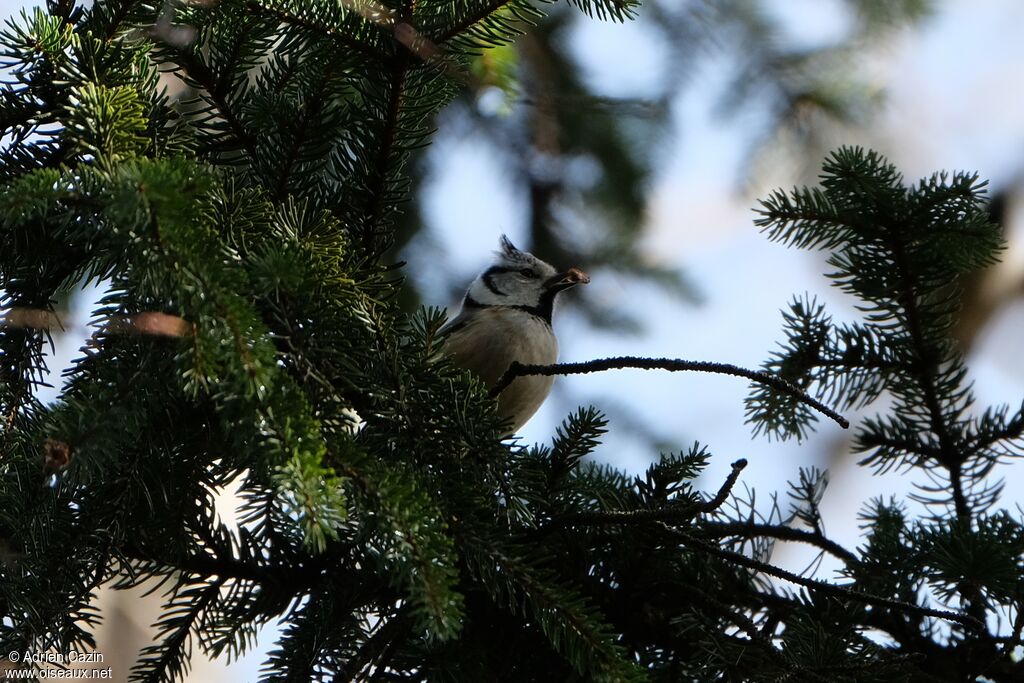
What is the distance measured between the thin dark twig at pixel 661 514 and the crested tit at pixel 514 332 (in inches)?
40.6

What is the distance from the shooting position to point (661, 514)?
181 cm

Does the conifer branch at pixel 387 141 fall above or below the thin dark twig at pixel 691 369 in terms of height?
above

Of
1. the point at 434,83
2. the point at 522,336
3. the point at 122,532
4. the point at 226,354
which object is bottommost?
the point at 122,532

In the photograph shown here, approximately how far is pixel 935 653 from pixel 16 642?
6.05ft

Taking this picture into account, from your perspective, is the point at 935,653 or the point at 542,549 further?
the point at 935,653

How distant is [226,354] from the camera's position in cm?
140

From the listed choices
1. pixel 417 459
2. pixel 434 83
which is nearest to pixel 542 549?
pixel 417 459

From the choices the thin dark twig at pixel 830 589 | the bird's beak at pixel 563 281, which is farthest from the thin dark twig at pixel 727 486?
the bird's beak at pixel 563 281

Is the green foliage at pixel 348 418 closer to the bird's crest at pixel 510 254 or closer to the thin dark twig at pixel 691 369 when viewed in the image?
the thin dark twig at pixel 691 369

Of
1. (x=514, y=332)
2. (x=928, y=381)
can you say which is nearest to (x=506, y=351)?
(x=514, y=332)

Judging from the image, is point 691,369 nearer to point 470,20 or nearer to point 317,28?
point 470,20

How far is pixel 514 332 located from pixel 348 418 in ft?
6.04

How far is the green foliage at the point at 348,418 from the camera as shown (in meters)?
1.50

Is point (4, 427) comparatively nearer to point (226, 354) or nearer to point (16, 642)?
point (16, 642)
